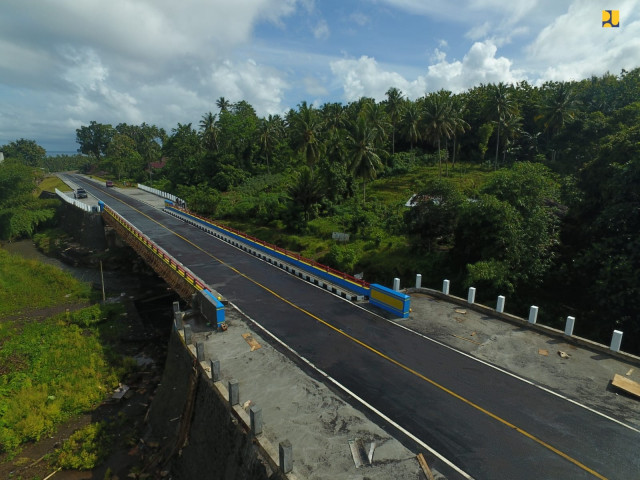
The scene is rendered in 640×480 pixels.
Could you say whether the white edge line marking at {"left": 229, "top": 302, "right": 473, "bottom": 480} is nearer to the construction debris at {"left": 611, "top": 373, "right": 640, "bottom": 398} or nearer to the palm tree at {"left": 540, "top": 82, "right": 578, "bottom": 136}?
the construction debris at {"left": 611, "top": 373, "right": 640, "bottom": 398}

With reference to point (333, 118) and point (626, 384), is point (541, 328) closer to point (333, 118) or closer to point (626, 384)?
point (626, 384)

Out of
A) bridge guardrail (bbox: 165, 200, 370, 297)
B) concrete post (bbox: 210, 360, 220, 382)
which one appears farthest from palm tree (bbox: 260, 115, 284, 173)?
concrete post (bbox: 210, 360, 220, 382)

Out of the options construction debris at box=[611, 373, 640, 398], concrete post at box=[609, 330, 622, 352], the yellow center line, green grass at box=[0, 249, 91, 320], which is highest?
concrete post at box=[609, 330, 622, 352]

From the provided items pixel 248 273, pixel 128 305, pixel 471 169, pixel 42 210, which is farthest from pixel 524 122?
pixel 42 210

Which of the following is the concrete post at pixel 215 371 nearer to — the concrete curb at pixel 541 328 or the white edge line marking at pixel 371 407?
the white edge line marking at pixel 371 407

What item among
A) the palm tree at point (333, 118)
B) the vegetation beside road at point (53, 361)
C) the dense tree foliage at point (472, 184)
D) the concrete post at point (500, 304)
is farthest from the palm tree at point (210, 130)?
the concrete post at point (500, 304)
